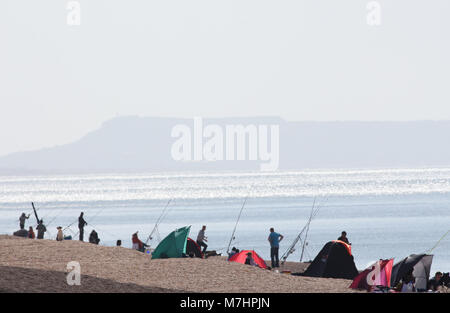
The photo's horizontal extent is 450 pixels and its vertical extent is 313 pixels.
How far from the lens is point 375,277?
22.6 meters

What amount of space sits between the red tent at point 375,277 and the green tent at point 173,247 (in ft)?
21.1

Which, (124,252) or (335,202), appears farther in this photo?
(335,202)

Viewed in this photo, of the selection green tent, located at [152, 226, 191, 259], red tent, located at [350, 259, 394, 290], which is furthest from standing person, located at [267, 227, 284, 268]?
red tent, located at [350, 259, 394, 290]

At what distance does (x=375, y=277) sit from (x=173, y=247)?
702 centimetres

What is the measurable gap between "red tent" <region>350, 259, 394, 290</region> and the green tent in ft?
21.1

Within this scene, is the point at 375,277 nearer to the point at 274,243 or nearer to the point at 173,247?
the point at 173,247

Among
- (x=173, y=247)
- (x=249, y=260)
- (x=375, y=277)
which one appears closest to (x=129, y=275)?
(x=173, y=247)

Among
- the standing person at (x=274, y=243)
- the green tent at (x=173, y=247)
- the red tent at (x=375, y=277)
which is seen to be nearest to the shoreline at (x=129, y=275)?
the red tent at (x=375, y=277)
